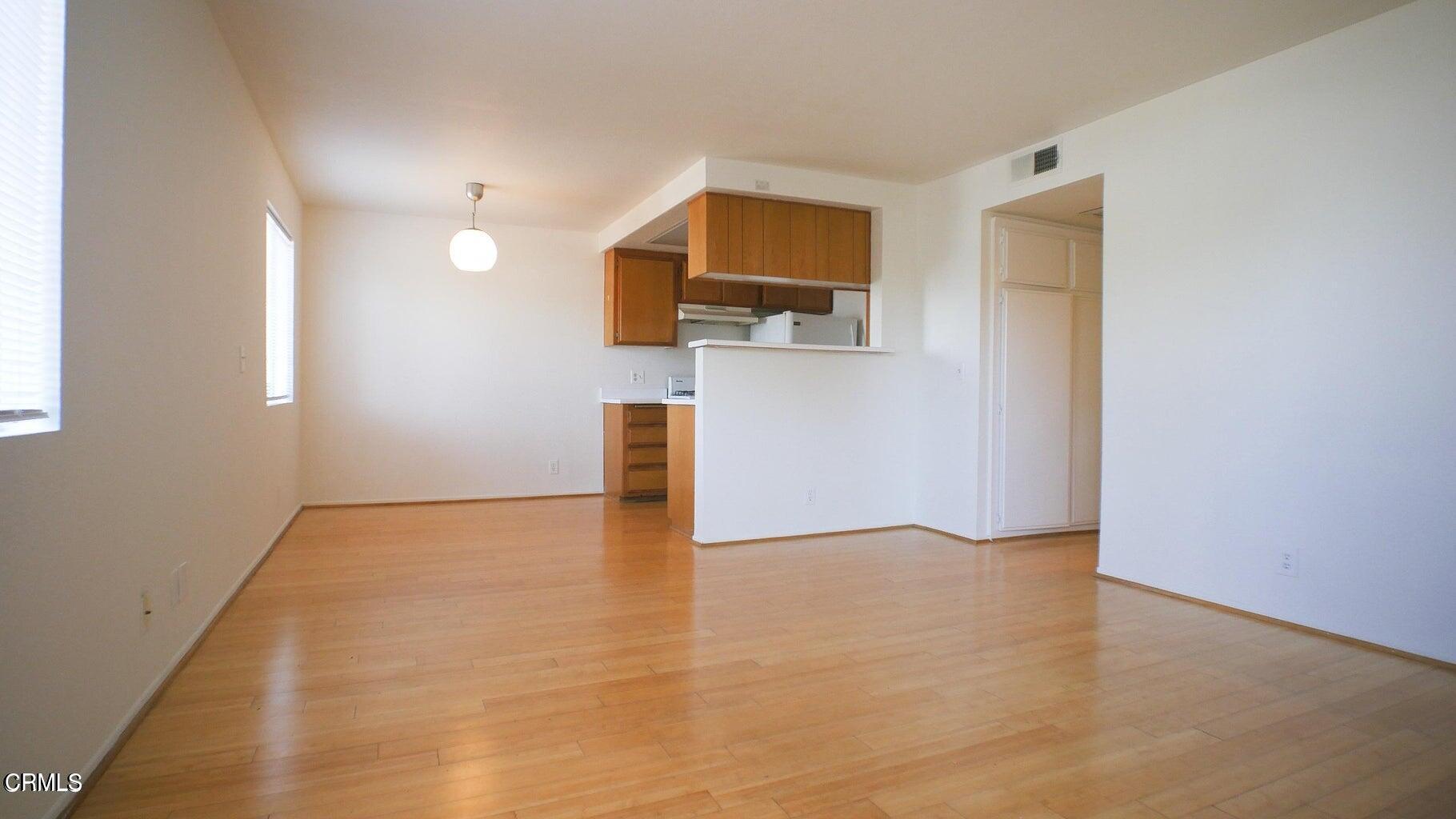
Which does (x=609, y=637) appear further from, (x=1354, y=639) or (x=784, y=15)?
(x=1354, y=639)

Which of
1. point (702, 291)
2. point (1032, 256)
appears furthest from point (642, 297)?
point (1032, 256)

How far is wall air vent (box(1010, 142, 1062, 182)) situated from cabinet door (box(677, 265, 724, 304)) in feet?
8.95

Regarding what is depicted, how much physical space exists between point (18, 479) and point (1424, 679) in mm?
3908

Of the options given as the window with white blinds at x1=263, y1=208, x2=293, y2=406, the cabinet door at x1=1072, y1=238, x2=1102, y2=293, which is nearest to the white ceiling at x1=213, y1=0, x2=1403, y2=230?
the window with white blinds at x1=263, y1=208, x2=293, y2=406

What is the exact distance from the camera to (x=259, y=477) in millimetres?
3975

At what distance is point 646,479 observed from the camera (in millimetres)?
6289

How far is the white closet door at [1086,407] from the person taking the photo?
5.02 metres

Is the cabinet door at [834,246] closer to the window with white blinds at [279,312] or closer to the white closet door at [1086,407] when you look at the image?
the white closet door at [1086,407]

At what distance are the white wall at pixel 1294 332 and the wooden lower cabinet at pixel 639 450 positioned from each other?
354cm

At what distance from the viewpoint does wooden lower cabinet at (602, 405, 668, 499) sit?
6.23 metres

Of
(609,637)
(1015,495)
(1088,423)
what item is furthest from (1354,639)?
(609,637)

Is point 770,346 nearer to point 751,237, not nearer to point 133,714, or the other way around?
point 751,237

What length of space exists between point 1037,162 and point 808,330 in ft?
8.28

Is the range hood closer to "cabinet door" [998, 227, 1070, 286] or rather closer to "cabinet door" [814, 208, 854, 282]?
"cabinet door" [814, 208, 854, 282]
